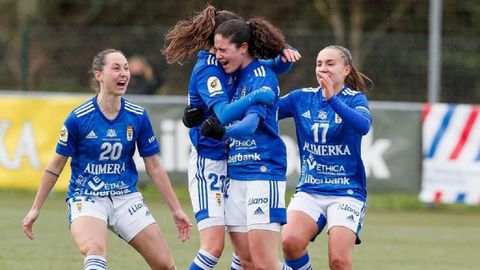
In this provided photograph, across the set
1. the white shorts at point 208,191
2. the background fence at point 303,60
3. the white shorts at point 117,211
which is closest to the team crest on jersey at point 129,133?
the white shorts at point 117,211

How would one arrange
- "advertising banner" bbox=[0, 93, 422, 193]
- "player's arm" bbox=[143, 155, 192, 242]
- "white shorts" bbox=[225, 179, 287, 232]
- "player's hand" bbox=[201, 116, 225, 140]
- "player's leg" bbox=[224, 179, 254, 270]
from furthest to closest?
1. "advertising banner" bbox=[0, 93, 422, 193]
2. "player's arm" bbox=[143, 155, 192, 242]
3. "player's leg" bbox=[224, 179, 254, 270]
4. "white shorts" bbox=[225, 179, 287, 232]
5. "player's hand" bbox=[201, 116, 225, 140]

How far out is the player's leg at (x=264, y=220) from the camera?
725 cm

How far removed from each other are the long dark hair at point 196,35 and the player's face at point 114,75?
321 mm

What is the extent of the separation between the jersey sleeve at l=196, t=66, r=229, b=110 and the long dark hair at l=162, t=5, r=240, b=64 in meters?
0.24

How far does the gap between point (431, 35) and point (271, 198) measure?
9352 millimetres

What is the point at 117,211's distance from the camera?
7656mm

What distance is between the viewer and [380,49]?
1666 centimetres

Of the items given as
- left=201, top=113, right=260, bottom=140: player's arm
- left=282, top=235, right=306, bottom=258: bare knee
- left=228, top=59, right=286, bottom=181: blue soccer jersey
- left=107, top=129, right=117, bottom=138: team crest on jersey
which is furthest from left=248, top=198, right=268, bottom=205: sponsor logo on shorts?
left=107, top=129, right=117, bottom=138: team crest on jersey

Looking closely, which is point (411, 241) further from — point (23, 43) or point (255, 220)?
point (23, 43)

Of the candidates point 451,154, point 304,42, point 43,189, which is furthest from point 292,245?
point 304,42

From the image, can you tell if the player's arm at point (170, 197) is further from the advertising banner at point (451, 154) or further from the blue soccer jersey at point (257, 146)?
the advertising banner at point (451, 154)

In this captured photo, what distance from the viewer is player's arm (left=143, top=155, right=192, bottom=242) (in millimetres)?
7773

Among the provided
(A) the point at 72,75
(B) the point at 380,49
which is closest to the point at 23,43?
(A) the point at 72,75

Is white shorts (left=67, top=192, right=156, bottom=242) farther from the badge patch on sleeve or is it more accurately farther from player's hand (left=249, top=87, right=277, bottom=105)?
player's hand (left=249, top=87, right=277, bottom=105)
